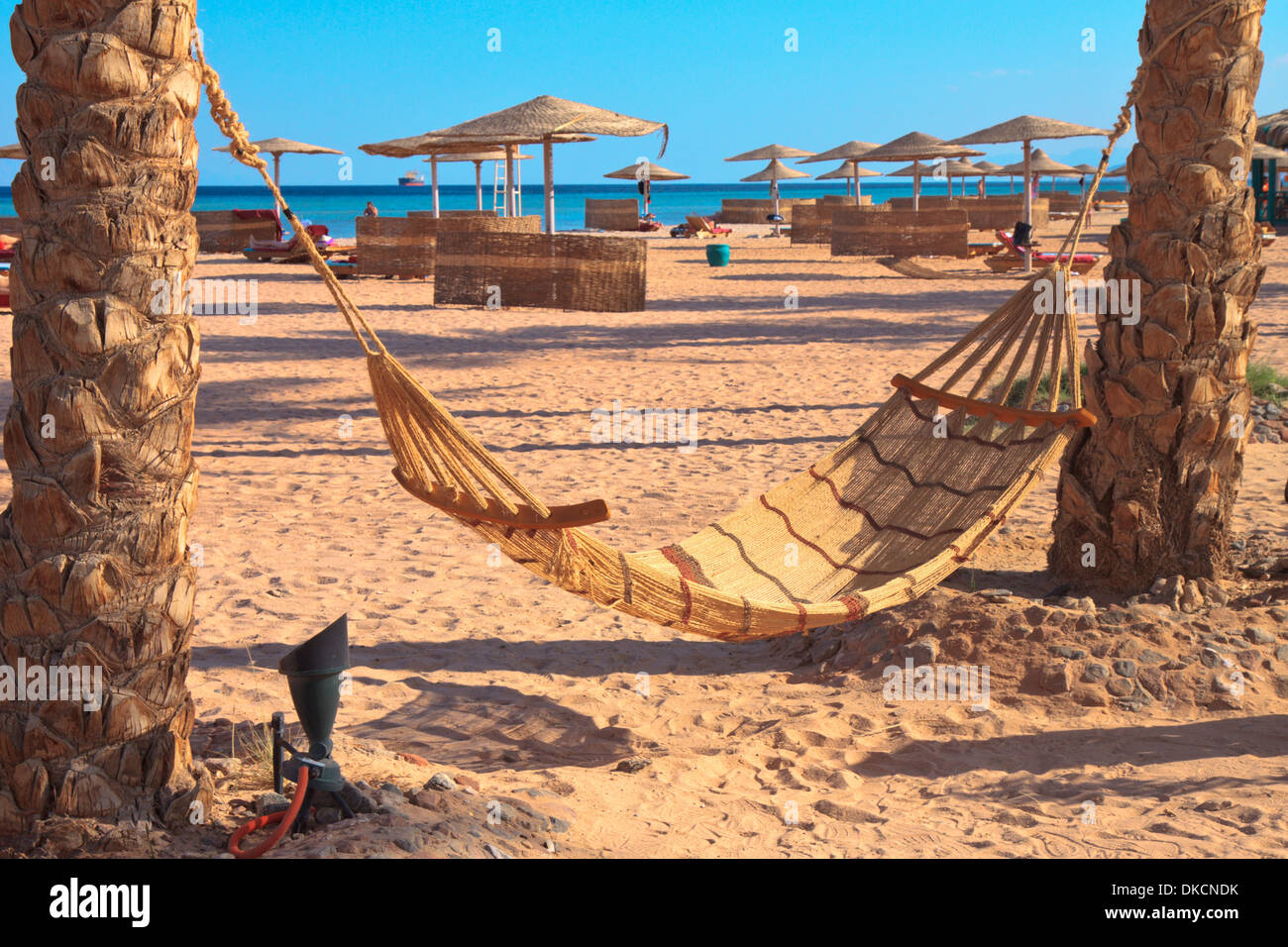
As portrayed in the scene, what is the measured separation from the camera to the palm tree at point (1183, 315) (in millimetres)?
3895

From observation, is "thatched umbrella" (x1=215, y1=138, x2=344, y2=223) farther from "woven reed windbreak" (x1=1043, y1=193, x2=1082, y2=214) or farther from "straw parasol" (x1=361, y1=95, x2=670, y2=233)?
"woven reed windbreak" (x1=1043, y1=193, x2=1082, y2=214)

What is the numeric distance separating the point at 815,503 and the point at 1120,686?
125 cm

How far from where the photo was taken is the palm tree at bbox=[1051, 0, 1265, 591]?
3895mm

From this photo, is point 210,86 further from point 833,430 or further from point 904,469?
point 833,430

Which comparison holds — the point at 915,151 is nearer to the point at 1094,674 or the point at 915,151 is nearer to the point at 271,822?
the point at 1094,674

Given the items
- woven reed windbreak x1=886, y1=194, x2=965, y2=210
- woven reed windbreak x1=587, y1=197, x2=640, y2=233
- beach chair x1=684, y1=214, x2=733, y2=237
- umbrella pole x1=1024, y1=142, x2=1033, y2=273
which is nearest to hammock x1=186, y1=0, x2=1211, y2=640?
umbrella pole x1=1024, y1=142, x2=1033, y2=273

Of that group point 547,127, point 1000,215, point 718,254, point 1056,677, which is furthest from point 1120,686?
point 1000,215

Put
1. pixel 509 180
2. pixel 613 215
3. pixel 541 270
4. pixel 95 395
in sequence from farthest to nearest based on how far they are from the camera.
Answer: pixel 613 215 → pixel 509 180 → pixel 541 270 → pixel 95 395

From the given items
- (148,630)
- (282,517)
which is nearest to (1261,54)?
(148,630)

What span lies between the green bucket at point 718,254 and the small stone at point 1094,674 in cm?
1638

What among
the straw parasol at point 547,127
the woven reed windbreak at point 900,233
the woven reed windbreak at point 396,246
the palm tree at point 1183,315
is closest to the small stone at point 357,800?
the palm tree at point 1183,315

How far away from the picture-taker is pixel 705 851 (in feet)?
8.57

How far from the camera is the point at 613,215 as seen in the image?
32656 mm
